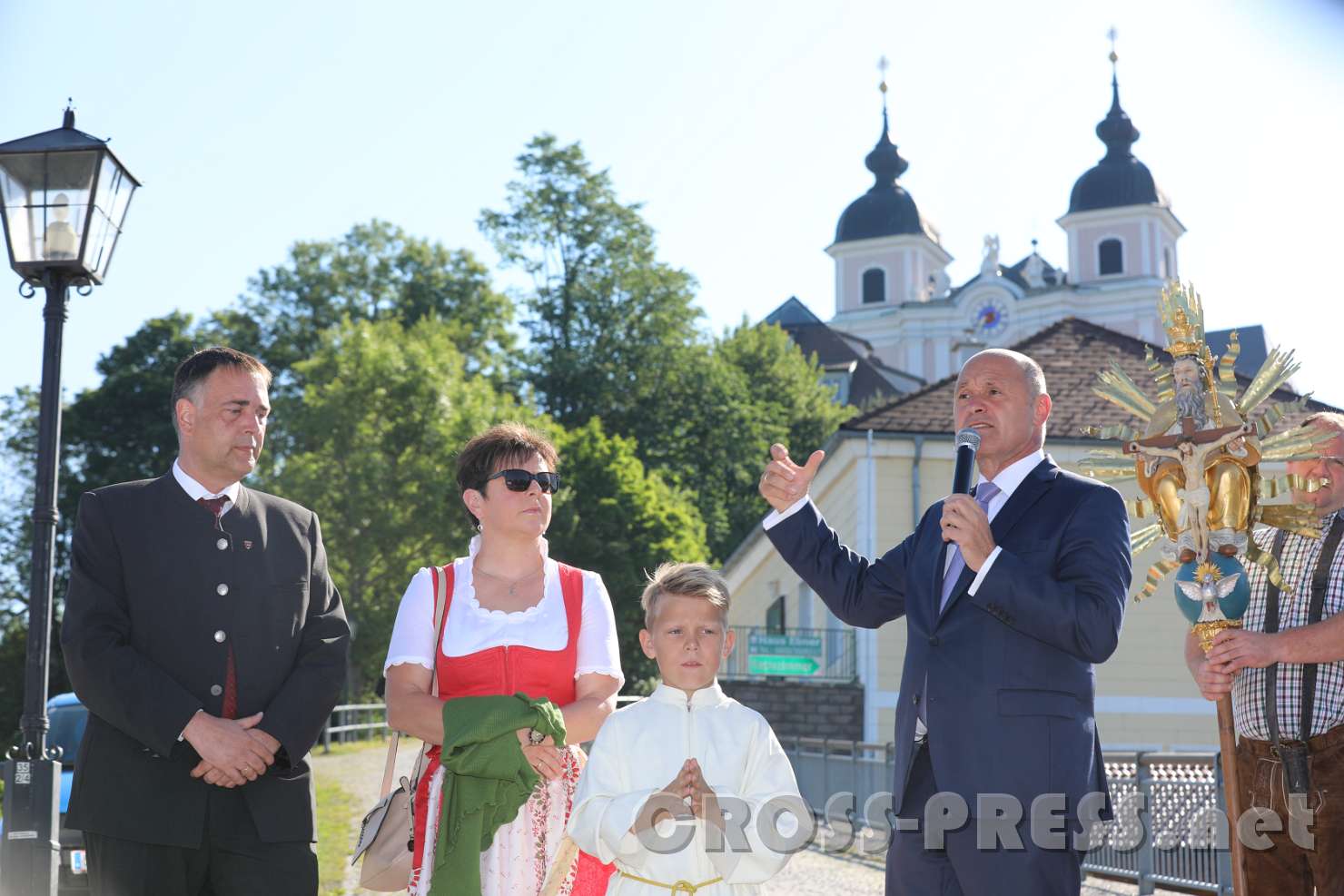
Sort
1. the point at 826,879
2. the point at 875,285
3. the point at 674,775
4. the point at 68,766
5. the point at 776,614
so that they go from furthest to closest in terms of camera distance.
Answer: the point at 875,285, the point at 776,614, the point at 826,879, the point at 68,766, the point at 674,775

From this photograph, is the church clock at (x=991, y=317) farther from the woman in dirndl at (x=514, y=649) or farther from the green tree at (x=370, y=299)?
the woman in dirndl at (x=514, y=649)

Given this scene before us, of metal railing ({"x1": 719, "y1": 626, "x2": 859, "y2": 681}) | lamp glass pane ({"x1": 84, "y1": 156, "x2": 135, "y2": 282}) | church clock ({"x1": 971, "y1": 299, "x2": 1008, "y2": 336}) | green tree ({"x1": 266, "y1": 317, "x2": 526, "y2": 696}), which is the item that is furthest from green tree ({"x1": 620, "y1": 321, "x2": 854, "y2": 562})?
lamp glass pane ({"x1": 84, "y1": 156, "x2": 135, "y2": 282})

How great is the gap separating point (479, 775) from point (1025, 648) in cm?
168

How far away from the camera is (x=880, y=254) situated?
312ft

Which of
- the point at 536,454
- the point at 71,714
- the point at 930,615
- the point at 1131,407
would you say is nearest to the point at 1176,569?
the point at 1131,407

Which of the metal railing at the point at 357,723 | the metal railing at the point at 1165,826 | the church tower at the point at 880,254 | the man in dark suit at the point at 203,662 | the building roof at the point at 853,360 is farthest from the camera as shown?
the church tower at the point at 880,254

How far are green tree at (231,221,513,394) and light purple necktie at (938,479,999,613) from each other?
156ft

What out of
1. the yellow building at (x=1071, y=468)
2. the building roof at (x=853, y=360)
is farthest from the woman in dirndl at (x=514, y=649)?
the building roof at (x=853, y=360)

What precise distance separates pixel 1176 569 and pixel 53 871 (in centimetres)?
494

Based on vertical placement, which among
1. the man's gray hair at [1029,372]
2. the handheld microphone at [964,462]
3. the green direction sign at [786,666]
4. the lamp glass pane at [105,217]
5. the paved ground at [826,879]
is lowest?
the paved ground at [826,879]

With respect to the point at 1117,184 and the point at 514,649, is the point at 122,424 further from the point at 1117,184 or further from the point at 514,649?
the point at 1117,184

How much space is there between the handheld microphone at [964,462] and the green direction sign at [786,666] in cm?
1758

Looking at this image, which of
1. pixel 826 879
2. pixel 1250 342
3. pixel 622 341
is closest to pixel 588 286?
pixel 622 341

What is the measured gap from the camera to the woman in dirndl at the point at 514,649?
4.84 meters
